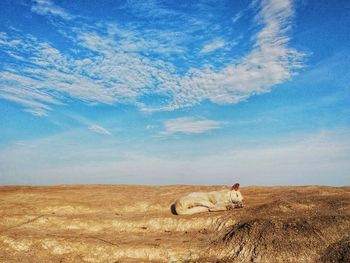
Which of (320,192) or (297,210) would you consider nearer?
(297,210)

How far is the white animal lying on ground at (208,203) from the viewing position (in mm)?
23125

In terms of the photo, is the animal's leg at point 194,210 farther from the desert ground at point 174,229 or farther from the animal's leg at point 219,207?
the desert ground at point 174,229

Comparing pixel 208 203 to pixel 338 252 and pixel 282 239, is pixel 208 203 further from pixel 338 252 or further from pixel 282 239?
pixel 338 252

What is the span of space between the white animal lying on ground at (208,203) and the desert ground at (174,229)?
0.71 m

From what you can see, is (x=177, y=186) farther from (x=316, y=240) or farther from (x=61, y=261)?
(x=316, y=240)

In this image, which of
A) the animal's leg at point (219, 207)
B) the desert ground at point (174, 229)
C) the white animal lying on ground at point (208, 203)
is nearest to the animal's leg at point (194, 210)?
the white animal lying on ground at point (208, 203)

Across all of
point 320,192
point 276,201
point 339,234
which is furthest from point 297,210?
point 320,192

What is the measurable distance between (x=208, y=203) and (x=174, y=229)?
306 centimetres

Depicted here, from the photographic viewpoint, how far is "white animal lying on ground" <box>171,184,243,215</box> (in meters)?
23.1

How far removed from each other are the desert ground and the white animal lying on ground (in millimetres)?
710

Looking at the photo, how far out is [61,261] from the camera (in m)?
19.0

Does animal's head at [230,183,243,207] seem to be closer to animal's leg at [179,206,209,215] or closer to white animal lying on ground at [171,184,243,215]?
white animal lying on ground at [171,184,243,215]

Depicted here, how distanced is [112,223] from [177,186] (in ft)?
30.3

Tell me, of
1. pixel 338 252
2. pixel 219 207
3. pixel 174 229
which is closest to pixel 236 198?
pixel 219 207
